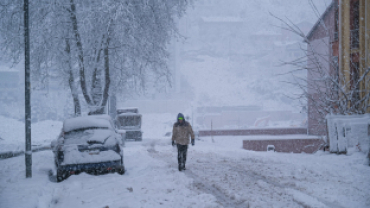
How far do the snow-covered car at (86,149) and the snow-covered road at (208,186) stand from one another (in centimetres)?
27

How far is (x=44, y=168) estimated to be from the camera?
10.4 m

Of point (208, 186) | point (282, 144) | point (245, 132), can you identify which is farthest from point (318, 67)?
point (245, 132)

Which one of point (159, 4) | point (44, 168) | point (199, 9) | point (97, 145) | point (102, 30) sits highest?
point (199, 9)

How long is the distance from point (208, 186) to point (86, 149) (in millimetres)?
3296

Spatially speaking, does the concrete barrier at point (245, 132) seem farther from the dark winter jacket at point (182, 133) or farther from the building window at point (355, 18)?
the dark winter jacket at point (182, 133)

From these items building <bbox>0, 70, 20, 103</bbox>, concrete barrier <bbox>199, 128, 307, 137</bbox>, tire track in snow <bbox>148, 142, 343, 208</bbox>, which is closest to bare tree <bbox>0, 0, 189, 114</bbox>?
tire track in snow <bbox>148, 142, 343, 208</bbox>

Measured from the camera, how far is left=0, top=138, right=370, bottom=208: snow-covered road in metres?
6.12

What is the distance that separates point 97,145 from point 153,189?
2.19m

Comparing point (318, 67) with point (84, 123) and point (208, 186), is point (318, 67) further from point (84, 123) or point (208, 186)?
point (84, 123)

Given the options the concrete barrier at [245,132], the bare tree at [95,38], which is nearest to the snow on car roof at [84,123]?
the bare tree at [95,38]

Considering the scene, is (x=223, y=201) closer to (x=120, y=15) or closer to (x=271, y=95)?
(x=120, y=15)

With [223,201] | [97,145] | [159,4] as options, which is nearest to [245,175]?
[223,201]

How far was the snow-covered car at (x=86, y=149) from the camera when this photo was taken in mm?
8188

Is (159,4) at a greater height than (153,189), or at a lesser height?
greater
